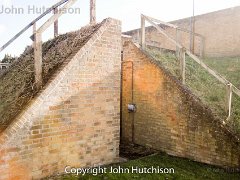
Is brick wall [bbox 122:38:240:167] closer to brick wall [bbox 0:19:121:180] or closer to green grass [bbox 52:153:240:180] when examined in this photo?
green grass [bbox 52:153:240:180]

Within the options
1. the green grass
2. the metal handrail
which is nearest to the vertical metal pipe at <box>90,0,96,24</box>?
the metal handrail

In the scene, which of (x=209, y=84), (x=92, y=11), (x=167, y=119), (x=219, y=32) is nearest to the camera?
(x=167, y=119)

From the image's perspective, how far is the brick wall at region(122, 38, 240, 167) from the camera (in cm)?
618

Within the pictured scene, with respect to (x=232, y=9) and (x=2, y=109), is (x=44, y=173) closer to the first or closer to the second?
(x=2, y=109)

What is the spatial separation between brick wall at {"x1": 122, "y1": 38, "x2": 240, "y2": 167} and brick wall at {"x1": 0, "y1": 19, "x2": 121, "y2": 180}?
4.98ft

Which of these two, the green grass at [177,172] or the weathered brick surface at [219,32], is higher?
the weathered brick surface at [219,32]

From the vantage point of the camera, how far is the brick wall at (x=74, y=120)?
4.96 m

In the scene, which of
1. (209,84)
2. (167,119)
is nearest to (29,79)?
(167,119)

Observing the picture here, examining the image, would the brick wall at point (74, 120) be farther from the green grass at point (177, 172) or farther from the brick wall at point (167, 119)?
the brick wall at point (167, 119)

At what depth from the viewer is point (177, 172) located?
19.2 feet

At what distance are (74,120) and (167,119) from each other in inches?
113

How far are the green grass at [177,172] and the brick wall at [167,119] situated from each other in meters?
0.29

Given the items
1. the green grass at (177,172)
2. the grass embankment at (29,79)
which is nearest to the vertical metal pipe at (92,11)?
the grass embankment at (29,79)

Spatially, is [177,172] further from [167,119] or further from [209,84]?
[209,84]
